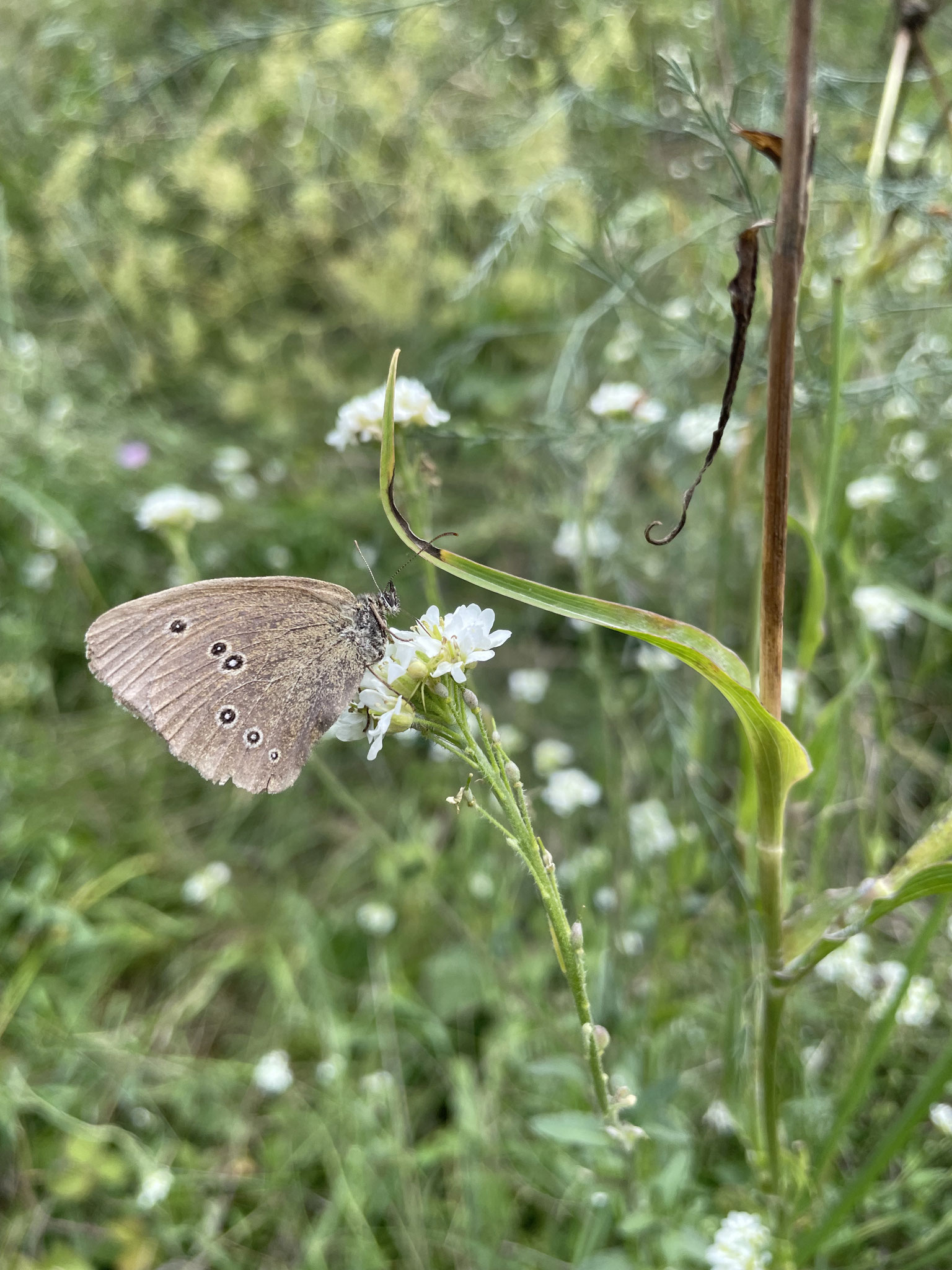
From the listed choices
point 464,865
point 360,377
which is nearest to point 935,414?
point 464,865

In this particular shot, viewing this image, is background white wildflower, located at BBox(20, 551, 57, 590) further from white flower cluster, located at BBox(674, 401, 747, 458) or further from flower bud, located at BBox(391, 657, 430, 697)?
flower bud, located at BBox(391, 657, 430, 697)

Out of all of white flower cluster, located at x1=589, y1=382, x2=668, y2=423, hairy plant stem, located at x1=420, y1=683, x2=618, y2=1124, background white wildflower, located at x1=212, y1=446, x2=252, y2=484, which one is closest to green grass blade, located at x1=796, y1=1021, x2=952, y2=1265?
hairy plant stem, located at x1=420, y1=683, x2=618, y2=1124

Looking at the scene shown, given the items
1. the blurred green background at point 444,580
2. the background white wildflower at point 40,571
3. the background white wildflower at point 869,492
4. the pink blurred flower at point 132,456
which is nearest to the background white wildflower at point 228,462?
the blurred green background at point 444,580

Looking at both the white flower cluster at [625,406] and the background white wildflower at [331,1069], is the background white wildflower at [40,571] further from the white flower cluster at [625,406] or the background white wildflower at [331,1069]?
the white flower cluster at [625,406]

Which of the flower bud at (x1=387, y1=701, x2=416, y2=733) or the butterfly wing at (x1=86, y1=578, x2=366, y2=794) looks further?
the butterfly wing at (x1=86, y1=578, x2=366, y2=794)

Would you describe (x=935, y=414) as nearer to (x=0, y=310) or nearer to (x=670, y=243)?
(x=670, y=243)

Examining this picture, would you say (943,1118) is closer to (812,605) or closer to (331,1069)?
(812,605)
